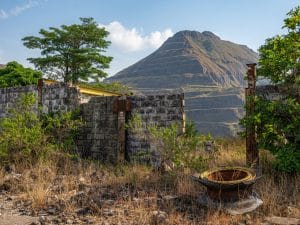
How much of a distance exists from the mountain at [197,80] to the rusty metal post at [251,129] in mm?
100052

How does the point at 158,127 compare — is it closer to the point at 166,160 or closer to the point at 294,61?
the point at 166,160

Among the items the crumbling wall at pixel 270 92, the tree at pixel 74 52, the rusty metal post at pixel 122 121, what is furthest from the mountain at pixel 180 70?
the crumbling wall at pixel 270 92

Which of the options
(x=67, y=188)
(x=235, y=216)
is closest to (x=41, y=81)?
(x=67, y=188)

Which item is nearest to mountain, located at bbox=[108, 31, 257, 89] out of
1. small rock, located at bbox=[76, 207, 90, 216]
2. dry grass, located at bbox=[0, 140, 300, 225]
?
dry grass, located at bbox=[0, 140, 300, 225]

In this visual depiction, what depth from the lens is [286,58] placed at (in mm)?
8250

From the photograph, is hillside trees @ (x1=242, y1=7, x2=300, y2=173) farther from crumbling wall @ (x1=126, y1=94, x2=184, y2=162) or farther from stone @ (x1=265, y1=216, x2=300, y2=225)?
crumbling wall @ (x1=126, y1=94, x2=184, y2=162)

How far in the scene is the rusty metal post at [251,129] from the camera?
8766 mm

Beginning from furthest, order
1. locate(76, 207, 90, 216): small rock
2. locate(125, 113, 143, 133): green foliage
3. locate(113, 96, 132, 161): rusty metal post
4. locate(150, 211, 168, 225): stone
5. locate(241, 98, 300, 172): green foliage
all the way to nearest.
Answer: locate(113, 96, 132, 161): rusty metal post, locate(125, 113, 143, 133): green foliage, locate(241, 98, 300, 172): green foliage, locate(76, 207, 90, 216): small rock, locate(150, 211, 168, 225): stone

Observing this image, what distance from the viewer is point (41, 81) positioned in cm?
1385

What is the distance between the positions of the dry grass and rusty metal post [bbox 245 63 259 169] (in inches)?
10.9

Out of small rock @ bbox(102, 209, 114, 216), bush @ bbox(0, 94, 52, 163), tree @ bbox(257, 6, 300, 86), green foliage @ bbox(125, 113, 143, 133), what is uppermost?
tree @ bbox(257, 6, 300, 86)

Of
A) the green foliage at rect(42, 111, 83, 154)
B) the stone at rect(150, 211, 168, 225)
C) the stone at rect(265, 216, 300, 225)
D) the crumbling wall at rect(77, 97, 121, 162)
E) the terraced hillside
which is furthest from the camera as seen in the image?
the terraced hillside

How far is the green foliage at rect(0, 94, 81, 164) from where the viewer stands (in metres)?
10.9

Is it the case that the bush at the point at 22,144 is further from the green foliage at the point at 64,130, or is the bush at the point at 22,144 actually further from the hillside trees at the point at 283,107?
the hillside trees at the point at 283,107
